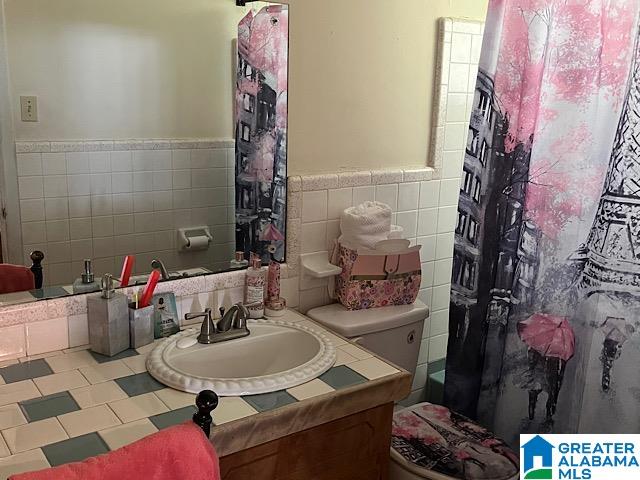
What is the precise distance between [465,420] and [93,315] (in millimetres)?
1091

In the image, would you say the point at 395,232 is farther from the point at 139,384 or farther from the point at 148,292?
the point at 139,384

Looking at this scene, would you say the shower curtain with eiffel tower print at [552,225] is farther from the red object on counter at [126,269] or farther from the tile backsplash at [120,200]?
the red object on counter at [126,269]

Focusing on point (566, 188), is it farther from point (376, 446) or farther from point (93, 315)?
point (93, 315)

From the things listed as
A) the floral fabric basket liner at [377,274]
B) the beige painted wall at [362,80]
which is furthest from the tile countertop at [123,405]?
the beige painted wall at [362,80]

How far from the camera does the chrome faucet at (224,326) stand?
1.59 metres

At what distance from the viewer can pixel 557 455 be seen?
1.69 metres

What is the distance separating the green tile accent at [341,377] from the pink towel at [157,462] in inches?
14.6

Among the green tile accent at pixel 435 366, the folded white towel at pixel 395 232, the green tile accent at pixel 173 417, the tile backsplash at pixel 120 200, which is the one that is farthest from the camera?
the green tile accent at pixel 435 366

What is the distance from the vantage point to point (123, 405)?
1.30m

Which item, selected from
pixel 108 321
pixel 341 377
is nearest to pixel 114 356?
pixel 108 321

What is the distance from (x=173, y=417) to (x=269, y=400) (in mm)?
191

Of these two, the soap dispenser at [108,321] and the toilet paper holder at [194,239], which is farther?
the toilet paper holder at [194,239]

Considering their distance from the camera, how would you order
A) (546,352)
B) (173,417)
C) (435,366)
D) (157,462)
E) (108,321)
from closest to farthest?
(157,462)
(173,417)
(108,321)
(546,352)
(435,366)

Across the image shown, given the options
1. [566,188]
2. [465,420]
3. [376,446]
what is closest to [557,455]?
[465,420]
